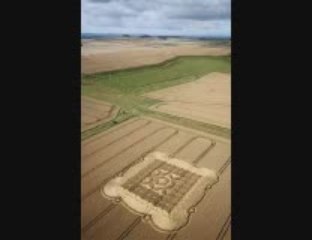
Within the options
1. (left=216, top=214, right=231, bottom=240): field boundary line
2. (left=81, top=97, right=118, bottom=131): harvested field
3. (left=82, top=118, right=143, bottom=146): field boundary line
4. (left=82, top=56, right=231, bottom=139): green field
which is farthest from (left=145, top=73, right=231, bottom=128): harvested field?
(left=216, top=214, right=231, bottom=240): field boundary line

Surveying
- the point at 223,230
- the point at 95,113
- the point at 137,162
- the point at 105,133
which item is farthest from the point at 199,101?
the point at 223,230

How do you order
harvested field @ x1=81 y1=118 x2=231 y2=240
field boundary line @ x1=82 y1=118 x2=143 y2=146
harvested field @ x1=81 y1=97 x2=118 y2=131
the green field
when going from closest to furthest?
1. harvested field @ x1=81 y1=118 x2=231 y2=240
2. field boundary line @ x1=82 y1=118 x2=143 y2=146
3. harvested field @ x1=81 y1=97 x2=118 y2=131
4. the green field

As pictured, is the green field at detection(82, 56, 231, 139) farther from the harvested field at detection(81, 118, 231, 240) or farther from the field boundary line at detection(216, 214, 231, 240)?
the field boundary line at detection(216, 214, 231, 240)

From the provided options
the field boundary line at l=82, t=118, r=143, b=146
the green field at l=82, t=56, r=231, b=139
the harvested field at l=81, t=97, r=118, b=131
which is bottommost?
the field boundary line at l=82, t=118, r=143, b=146

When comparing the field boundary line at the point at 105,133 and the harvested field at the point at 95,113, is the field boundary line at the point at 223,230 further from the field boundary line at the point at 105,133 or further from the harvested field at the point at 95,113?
the harvested field at the point at 95,113
